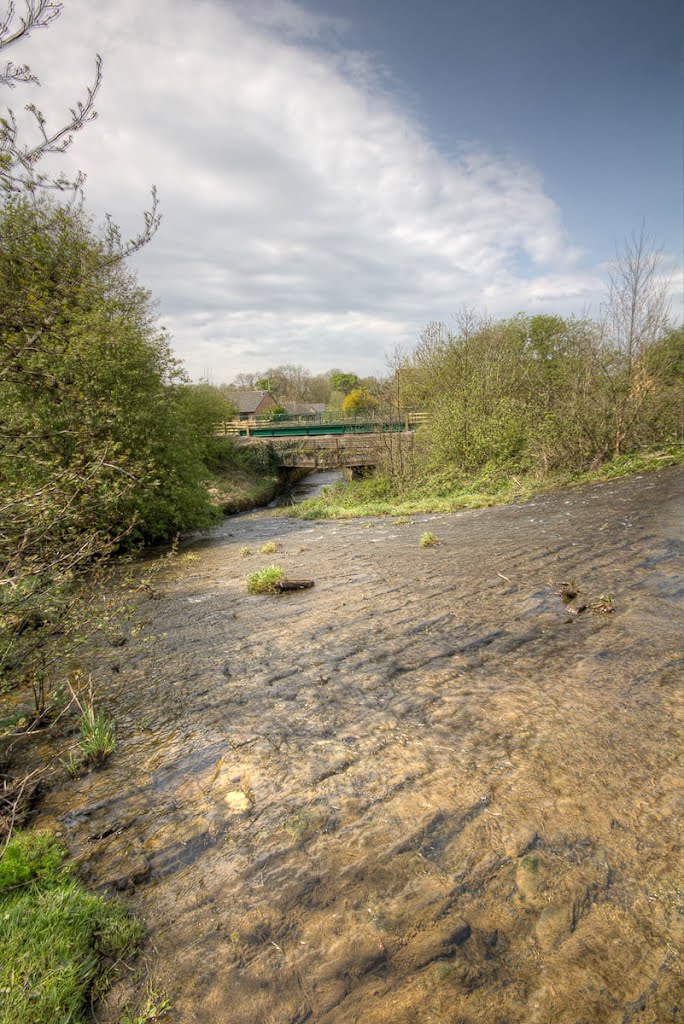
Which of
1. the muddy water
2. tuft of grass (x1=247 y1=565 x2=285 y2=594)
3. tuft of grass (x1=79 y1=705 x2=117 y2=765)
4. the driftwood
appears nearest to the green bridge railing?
tuft of grass (x1=247 y1=565 x2=285 y2=594)

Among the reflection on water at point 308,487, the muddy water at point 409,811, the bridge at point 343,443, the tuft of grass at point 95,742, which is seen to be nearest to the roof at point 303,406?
the reflection on water at point 308,487

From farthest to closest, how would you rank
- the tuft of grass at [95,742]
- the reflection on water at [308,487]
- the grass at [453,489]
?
1. the reflection on water at [308,487]
2. the grass at [453,489]
3. the tuft of grass at [95,742]

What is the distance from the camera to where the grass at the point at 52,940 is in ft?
5.86

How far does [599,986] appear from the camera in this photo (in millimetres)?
1823

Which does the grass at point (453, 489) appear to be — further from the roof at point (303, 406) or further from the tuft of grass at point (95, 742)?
the roof at point (303, 406)

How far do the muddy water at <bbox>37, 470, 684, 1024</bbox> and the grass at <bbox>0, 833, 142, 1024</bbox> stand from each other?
159 mm

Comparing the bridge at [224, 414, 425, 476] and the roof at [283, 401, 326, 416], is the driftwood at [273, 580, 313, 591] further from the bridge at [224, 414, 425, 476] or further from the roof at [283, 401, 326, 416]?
the roof at [283, 401, 326, 416]

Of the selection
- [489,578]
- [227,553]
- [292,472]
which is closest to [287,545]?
[227,553]

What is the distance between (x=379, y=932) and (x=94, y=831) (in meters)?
1.84

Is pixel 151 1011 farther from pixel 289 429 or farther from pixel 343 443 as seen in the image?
pixel 289 429

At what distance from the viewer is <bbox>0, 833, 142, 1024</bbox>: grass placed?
1787 millimetres

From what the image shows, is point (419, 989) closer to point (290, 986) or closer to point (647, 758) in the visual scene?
point (290, 986)

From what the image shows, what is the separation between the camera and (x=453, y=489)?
1666 centimetres

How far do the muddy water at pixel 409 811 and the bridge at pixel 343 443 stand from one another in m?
13.8
